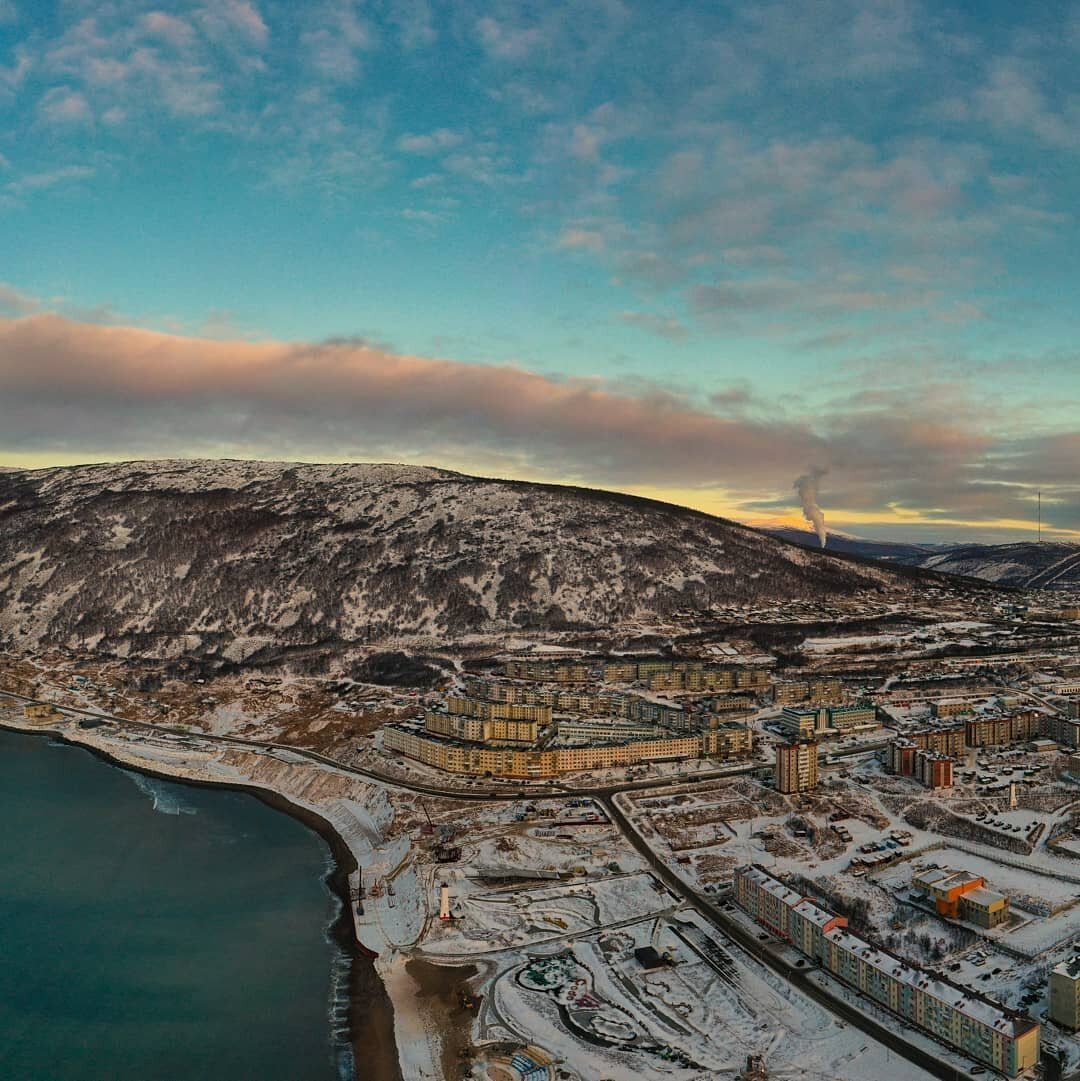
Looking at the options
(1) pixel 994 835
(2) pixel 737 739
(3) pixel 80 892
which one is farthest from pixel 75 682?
(1) pixel 994 835

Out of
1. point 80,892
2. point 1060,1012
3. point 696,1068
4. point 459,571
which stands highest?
point 459,571

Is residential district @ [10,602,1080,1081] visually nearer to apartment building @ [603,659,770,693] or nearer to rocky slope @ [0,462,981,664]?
apartment building @ [603,659,770,693]

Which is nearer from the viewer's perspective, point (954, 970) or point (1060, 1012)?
point (1060, 1012)

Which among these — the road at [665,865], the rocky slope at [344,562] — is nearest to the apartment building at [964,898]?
the road at [665,865]

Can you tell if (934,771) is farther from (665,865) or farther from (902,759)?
(665,865)

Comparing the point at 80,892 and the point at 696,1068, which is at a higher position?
the point at 696,1068

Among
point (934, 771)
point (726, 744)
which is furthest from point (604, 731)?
point (934, 771)

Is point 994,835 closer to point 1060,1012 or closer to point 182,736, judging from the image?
point 1060,1012
